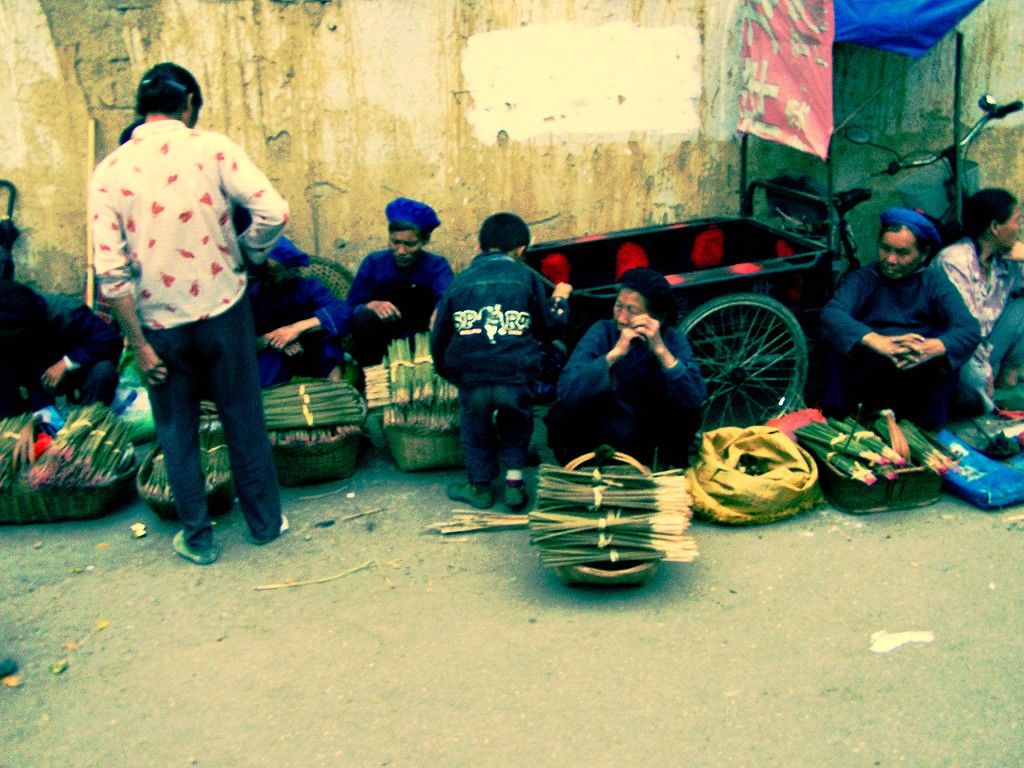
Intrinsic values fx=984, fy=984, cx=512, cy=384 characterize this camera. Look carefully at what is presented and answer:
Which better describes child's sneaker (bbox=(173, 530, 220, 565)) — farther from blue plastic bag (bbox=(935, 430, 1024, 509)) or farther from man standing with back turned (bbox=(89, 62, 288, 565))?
blue plastic bag (bbox=(935, 430, 1024, 509))

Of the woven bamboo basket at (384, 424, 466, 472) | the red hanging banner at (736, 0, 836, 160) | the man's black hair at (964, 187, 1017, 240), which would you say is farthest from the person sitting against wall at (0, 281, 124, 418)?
the man's black hair at (964, 187, 1017, 240)

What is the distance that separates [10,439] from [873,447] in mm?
4141

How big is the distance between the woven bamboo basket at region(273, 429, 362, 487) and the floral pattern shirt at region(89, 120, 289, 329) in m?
1.08

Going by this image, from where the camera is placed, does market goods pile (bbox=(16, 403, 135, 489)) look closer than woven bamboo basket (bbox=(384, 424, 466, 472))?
Yes

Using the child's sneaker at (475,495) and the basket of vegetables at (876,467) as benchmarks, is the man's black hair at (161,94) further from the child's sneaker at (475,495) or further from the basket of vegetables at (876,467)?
the basket of vegetables at (876,467)

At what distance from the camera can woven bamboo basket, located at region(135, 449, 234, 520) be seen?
4513mm

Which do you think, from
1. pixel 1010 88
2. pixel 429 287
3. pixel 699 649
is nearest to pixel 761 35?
pixel 1010 88

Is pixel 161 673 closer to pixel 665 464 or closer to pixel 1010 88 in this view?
pixel 665 464

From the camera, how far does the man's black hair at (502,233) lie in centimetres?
465

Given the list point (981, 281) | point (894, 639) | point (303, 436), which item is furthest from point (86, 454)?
point (981, 281)

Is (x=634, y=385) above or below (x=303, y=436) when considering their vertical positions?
above

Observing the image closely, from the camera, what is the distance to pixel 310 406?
16.1 ft

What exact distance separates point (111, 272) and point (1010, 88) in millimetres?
5793

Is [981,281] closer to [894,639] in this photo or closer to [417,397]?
[894,639]
